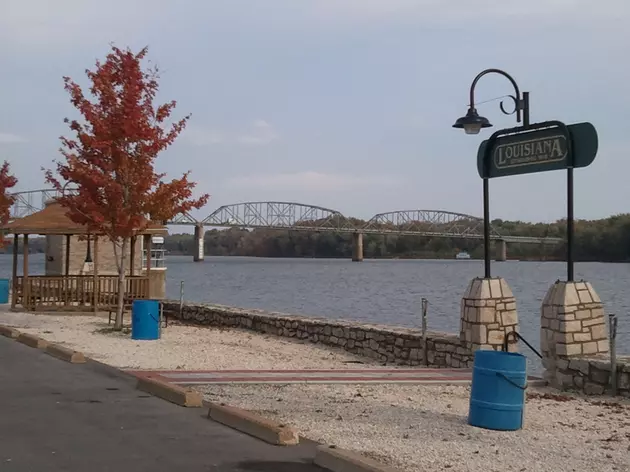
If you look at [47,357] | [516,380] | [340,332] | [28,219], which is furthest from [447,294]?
[516,380]

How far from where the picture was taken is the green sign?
1130 centimetres

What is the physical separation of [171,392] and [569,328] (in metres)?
5.20

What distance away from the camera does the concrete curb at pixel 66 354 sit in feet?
42.1

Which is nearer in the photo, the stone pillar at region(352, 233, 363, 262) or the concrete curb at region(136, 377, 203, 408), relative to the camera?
the concrete curb at region(136, 377, 203, 408)

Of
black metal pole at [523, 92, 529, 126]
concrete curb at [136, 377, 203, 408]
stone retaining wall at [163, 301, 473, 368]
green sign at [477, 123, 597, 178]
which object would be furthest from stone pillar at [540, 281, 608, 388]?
concrete curb at [136, 377, 203, 408]

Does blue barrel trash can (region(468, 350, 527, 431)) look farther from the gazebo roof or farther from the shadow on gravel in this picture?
the gazebo roof

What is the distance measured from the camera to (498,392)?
7.95m

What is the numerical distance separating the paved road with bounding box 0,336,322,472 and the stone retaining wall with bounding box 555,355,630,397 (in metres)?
4.92

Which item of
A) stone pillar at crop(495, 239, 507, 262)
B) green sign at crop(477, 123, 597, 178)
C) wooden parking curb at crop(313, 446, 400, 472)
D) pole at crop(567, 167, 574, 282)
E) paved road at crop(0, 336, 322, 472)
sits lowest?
paved road at crop(0, 336, 322, 472)

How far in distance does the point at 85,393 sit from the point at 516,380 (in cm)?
487

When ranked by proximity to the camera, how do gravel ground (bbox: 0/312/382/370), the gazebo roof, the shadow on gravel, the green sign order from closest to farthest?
the shadow on gravel < the green sign < gravel ground (bbox: 0/312/382/370) < the gazebo roof

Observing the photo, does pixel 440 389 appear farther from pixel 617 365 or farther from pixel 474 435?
pixel 474 435

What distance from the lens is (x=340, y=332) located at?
57.3ft

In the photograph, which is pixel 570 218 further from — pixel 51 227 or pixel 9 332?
pixel 51 227
